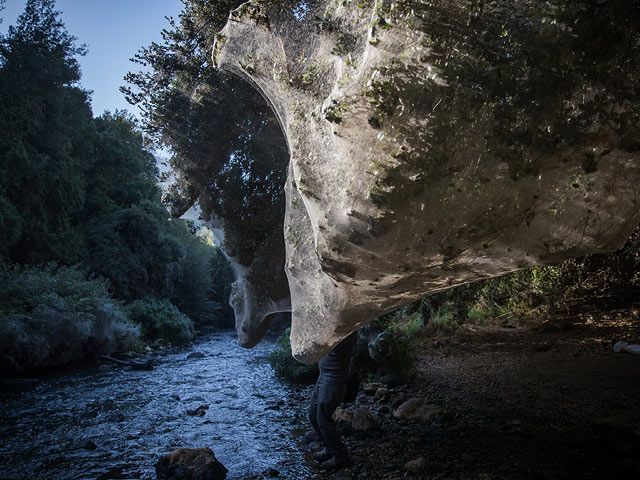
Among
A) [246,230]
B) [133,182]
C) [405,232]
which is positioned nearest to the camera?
[405,232]

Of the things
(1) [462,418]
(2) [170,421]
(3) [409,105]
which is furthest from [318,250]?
(2) [170,421]

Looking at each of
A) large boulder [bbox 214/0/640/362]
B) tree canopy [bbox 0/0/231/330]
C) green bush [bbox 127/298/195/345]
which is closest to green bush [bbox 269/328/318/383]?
large boulder [bbox 214/0/640/362]

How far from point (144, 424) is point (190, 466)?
2641mm

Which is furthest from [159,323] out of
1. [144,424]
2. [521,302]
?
[521,302]

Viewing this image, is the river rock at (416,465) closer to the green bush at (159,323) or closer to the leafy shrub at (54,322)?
the leafy shrub at (54,322)

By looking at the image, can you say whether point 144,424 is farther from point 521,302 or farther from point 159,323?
point 159,323

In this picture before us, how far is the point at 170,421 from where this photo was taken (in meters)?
6.19

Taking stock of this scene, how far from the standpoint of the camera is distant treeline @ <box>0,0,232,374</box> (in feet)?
38.9

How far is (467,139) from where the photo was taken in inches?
94.6

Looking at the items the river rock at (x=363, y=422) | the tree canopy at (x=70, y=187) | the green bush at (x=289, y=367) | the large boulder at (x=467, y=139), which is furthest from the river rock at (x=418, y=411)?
the tree canopy at (x=70, y=187)

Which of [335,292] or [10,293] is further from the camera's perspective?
[10,293]

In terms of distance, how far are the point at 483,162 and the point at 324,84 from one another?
1483 mm

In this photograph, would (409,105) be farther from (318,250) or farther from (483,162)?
(318,250)

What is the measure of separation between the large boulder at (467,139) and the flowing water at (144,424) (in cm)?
283
